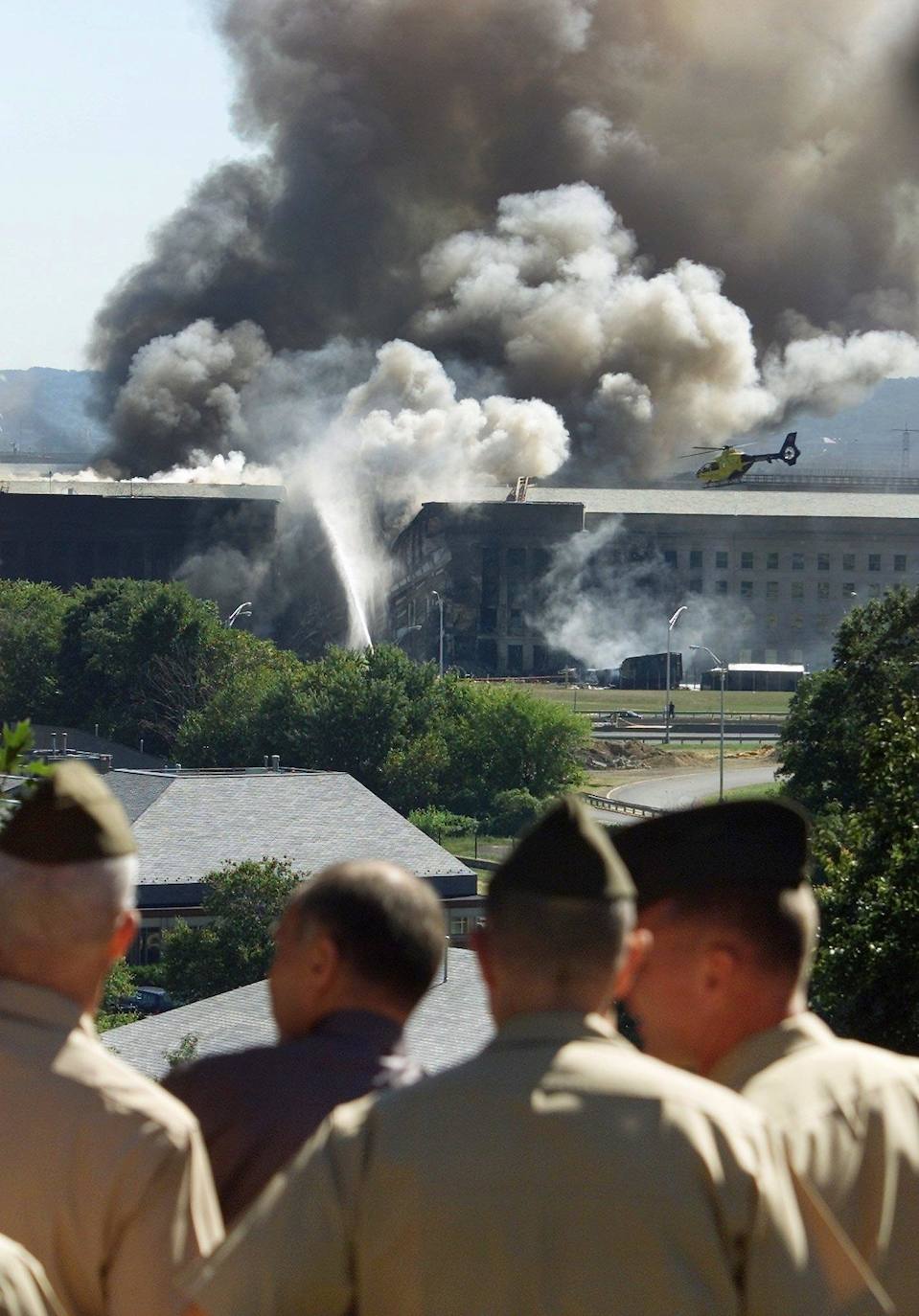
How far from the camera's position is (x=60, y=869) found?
12.7ft

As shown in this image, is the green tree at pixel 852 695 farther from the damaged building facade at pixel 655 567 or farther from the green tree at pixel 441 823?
the damaged building facade at pixel 655 567

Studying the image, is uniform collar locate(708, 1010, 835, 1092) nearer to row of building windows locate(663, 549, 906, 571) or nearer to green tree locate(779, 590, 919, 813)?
green tree locate(779, 590, 919, 813)

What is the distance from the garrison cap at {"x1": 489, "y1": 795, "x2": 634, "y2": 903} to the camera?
11.8 ft

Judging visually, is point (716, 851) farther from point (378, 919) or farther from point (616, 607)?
point (616, 607)

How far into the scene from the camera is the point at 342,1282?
338 centimetres

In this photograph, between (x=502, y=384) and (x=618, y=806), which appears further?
(x=502, y=384)

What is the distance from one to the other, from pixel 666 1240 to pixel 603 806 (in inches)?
2773

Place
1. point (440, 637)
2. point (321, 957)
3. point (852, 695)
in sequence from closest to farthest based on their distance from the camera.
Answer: point (321, 957), point (852, 695), point (440, 637)

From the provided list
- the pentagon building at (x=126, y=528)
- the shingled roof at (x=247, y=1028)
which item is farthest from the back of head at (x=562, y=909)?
the pentagon building at (x=126, y=528)

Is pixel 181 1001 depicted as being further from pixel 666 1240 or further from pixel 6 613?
pixel 6 613

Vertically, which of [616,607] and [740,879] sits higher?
[616,607]

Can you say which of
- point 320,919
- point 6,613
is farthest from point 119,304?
point 320,919

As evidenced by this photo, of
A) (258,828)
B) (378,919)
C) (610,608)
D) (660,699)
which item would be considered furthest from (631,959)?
(610,608)

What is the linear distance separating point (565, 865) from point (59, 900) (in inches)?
34.1
